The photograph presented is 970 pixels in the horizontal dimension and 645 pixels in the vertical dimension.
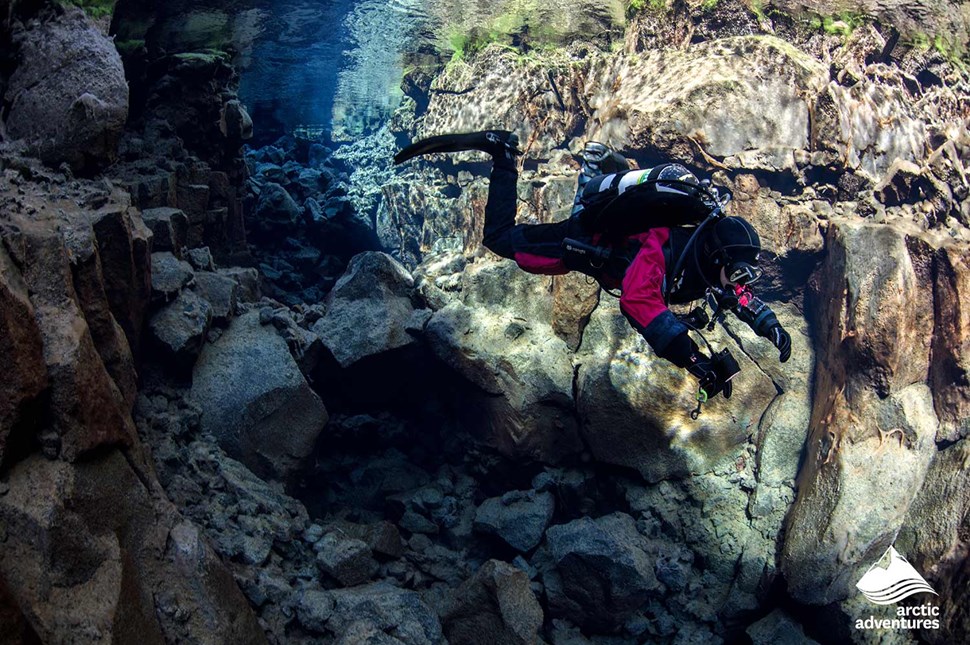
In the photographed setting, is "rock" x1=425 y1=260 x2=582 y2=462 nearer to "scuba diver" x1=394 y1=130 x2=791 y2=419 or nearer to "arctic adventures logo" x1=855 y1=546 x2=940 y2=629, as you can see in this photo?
"scuba diver" x1=394 y1=130 x2=791 y2=419

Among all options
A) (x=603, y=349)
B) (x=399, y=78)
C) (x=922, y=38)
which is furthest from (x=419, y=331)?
(x=399, y=78)

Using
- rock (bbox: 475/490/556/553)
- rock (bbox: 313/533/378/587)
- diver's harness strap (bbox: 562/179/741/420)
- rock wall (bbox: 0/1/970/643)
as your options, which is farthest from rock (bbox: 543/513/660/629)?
diver's harness strap (bbox: 562/179/741/420)

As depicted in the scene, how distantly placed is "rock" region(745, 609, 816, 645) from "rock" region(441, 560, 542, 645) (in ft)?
7.85

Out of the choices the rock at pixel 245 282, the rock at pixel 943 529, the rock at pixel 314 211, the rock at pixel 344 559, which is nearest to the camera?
the rock at pixel 344 559

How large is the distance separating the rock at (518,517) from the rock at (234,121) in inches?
229

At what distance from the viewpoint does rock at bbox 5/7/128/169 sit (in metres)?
4.49

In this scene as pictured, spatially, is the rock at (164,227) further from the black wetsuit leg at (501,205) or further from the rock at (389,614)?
the rock at (389,614)

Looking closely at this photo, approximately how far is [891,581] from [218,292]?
7.12 meters

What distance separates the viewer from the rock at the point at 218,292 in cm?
552

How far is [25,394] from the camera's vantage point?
2.53 m

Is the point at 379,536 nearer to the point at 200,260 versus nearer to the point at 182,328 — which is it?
the point at 182,328

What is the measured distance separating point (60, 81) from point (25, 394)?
3.36 meters

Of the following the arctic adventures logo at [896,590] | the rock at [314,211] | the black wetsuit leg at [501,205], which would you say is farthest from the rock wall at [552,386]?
the black wetsuit leg at [501,205]

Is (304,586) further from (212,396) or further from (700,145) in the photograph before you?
(700,145)
